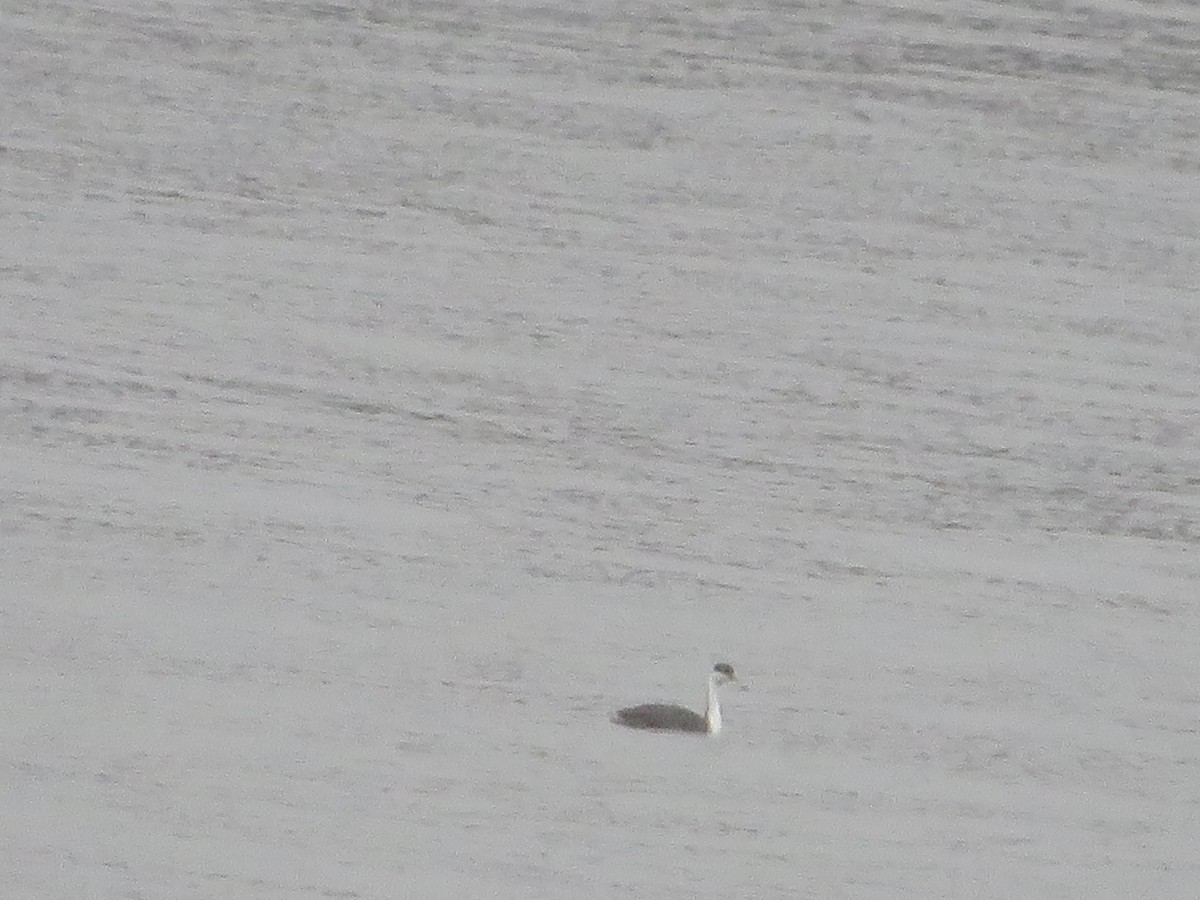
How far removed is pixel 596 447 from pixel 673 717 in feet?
2.80

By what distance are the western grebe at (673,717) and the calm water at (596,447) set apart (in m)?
0.04

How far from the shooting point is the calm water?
4.07m

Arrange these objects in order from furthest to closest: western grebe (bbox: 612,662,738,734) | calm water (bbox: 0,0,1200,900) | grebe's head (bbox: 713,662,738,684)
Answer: grebe's head (bbox: 713,662,738,684) < western grebe (bbox: 612,662,738,734) < calm water (bbox: 0,0,1200,900)

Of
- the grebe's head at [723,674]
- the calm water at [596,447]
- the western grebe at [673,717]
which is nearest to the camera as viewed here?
the calm water at [596,447]

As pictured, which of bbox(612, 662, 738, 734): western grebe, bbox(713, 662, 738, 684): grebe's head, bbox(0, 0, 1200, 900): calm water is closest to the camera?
bbox(0, 0, 1200, 900): calm water

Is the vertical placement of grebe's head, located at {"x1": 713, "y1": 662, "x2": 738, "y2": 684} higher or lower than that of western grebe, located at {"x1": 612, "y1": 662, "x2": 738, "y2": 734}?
higher

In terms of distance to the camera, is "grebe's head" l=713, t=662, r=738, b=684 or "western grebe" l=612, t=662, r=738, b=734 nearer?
"western grebe" l=612, t=662, r=738, b=734

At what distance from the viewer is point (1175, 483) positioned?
4.98 metres

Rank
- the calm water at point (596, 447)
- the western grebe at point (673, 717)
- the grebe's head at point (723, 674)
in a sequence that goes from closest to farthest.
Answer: the calm water at point (596, 447)
the western grebe at point (673, 717)
the grebe's head at point (723, 674)

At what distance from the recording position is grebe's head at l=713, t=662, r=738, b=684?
429 cm

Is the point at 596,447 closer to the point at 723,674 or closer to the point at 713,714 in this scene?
the point at 723,674

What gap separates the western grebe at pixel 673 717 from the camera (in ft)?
13.7

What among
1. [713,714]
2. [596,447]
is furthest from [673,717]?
[596,447]

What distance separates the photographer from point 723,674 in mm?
4293
